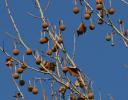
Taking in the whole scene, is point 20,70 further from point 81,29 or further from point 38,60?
point 81,29

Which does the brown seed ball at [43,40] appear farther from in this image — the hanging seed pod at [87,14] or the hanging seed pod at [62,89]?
the hanging seed pod at [62,89]

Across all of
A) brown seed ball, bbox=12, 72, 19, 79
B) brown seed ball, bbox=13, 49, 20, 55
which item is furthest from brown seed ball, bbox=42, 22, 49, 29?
brown seed ball, bbox=12, 72, 19, 79

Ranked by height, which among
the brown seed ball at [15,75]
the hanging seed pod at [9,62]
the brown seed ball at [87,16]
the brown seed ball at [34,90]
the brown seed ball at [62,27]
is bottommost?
the brown seed ball at [34,90]

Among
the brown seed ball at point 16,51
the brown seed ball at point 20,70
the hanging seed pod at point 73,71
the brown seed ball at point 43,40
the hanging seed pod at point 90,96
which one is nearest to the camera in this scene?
the hanging seed pod at point 90,96

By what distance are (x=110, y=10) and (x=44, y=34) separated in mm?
702

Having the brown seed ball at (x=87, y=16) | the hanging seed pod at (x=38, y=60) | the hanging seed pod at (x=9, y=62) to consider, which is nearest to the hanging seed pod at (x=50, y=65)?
the hanging seed pod at (x=38, y=60)

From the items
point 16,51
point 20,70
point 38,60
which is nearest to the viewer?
point 38,60

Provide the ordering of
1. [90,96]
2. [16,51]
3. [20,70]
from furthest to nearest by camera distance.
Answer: [16,51] → [20,70] → [90,96]

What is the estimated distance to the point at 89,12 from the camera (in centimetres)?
774

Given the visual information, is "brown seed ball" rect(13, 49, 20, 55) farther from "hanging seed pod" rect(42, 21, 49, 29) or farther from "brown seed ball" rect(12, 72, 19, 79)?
"hanging seed pod" rect(42, 21, 49, 29)

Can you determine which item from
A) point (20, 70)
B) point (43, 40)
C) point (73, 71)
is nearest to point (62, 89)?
point (73, 71)

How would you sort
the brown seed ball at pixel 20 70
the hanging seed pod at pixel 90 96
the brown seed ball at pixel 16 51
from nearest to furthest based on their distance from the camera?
the hanging seed pod at pixel 90 96
the brown seed ball at pixel 20 70
the brown seed ball at pixel 16 51

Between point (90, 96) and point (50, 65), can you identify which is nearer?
point (90, 96)

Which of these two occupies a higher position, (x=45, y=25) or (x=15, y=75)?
(x=45, y=25)
